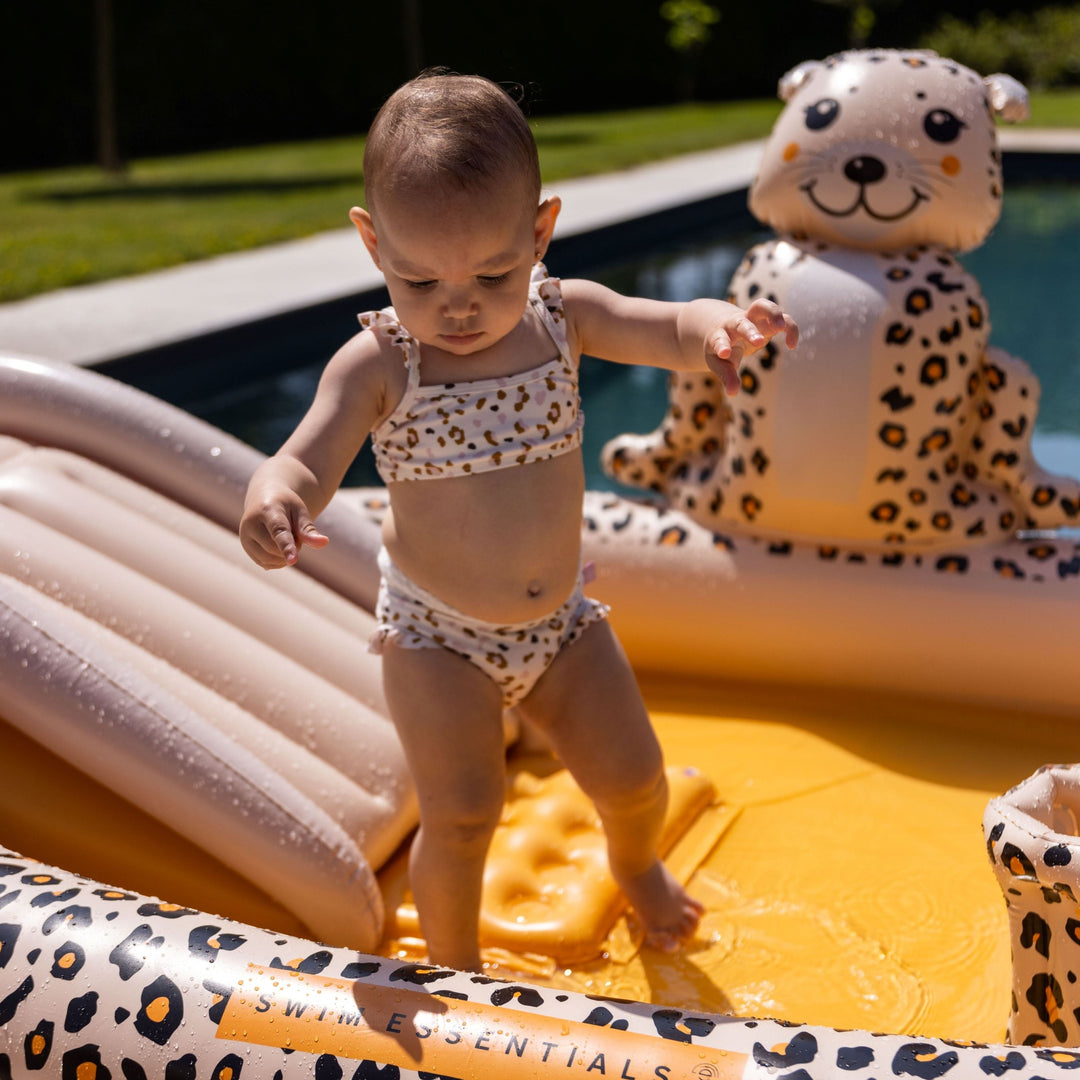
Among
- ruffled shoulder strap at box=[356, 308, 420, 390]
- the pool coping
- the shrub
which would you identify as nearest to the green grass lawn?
the pool coping

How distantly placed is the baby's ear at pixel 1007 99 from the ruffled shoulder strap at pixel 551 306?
1.20 metres

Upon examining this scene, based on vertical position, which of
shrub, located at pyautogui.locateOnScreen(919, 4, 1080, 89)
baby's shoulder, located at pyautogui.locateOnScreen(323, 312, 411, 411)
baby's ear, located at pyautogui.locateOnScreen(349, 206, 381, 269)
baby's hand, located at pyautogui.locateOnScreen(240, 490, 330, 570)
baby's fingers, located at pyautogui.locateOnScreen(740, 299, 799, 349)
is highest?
shrub, located at pyautogui.locateOnScreen(919, 4, 1080, 89)

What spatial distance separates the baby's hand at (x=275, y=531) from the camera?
4.07 feet

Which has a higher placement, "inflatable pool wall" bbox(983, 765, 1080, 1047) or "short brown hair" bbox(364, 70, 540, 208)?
"short brown hair" bbox(364, 70, 540, 208)

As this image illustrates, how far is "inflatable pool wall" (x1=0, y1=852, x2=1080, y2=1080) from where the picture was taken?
3.96 ft

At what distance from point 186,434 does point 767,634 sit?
1.13 meters

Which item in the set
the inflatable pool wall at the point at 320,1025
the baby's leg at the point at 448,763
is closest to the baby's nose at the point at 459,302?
the baby's leg at the point at 448,763

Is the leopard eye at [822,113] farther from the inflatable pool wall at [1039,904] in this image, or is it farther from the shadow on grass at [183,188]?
the shadow on grass at [183,188]

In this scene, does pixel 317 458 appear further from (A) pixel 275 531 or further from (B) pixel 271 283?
(B) pixel 271 283

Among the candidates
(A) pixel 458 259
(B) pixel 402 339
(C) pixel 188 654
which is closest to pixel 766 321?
(A) pixel 458 259

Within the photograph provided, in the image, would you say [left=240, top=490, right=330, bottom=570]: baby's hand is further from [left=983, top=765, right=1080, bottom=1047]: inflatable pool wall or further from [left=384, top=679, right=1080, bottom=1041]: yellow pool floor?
[left=384, top=679, right=1080, bottom=1041]: yellow pool floor

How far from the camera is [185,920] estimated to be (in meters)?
1.42

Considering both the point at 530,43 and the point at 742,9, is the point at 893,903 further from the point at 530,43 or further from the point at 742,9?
the point at 742,9

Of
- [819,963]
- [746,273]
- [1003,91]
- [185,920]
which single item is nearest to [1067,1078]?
[819,963]
